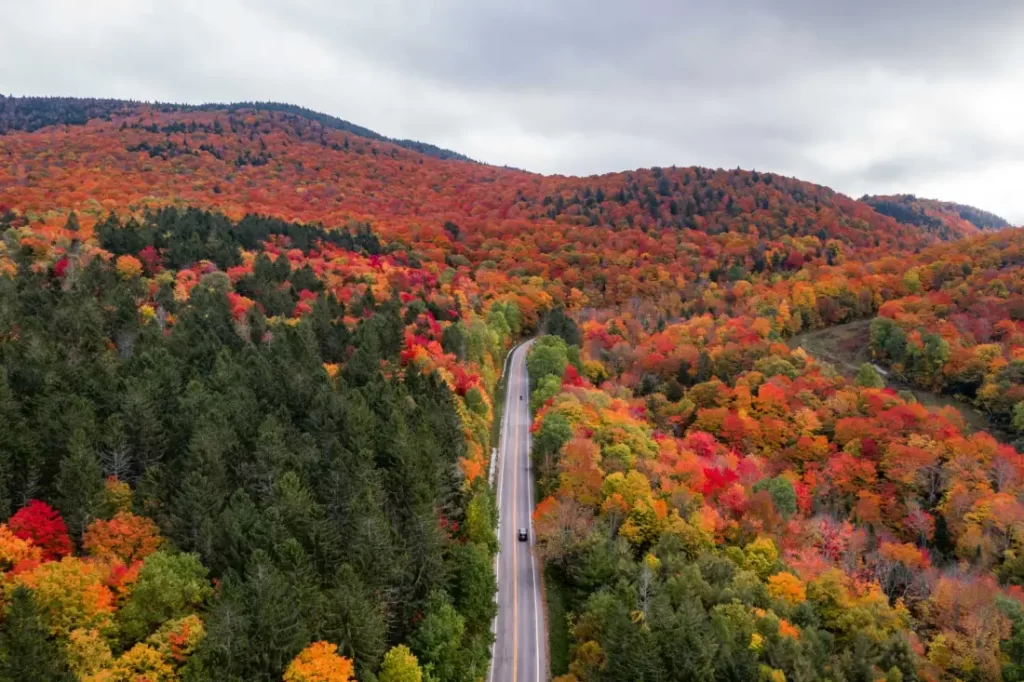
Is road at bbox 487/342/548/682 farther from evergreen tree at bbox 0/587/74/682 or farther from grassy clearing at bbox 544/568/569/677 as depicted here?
evergreen tree at bbox 0/587/74/682

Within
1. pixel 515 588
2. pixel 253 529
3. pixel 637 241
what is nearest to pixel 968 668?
pixel 515 588

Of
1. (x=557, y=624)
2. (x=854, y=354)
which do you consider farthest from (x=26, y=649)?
(x=854, y=354)

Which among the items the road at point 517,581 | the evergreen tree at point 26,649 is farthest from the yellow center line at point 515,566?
the evergreen tree at point 26,649

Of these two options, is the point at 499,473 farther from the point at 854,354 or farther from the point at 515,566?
the point at 854,354

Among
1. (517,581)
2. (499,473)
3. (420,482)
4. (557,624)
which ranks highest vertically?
(420,482)

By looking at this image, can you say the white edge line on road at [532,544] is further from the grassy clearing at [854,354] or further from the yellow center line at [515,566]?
the grassy clearing at [854,354]

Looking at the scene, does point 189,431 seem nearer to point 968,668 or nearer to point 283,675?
point 283,675
